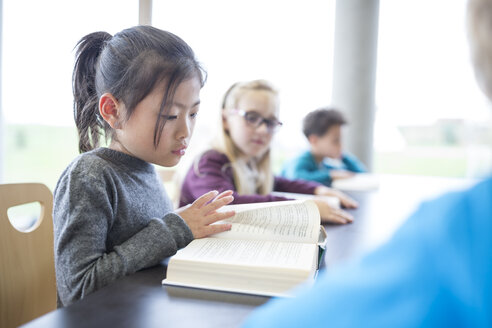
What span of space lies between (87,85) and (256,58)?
2.70 metres

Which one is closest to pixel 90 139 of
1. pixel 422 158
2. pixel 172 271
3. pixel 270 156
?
pixel 172 271

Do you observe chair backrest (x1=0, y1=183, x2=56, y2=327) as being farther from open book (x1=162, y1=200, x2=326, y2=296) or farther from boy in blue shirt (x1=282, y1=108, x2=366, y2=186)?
boy in blue shirt (x1=282, y1=108, x2=366, y2=186)

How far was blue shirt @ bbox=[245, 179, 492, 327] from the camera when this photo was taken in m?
0.22

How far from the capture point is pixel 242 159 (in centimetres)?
166

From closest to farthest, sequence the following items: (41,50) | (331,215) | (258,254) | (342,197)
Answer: (258,254) < (331,215) < (342,197) < (41,50)

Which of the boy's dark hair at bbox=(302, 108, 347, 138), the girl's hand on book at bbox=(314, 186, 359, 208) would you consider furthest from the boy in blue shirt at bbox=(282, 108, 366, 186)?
the girl's hand on book at bbox=(314, 186, 359, 208)

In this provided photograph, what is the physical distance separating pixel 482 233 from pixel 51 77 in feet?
7.18

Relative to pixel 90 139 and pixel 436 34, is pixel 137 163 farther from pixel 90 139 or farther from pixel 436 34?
pixel 436 34

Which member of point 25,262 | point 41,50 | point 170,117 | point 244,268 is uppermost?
point 41,50

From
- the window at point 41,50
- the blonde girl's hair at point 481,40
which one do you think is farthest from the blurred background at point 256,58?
the blonde girl's hair at point 481,40

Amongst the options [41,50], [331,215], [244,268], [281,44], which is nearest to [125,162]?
[244,268]

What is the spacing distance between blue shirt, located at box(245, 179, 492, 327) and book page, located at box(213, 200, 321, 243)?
54 cm

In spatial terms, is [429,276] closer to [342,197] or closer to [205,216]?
[205,216]

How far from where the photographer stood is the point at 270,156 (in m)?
1.77
